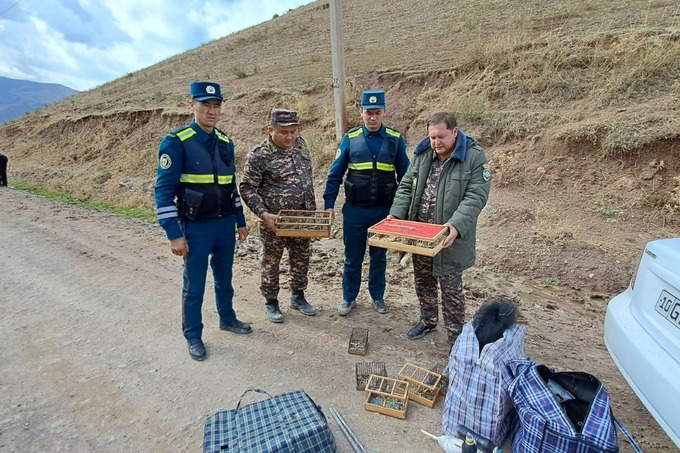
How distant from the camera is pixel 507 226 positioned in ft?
19.5

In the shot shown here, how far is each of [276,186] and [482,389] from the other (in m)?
2.39

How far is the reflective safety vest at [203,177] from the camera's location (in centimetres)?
313

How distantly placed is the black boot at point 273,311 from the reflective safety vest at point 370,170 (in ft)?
4.34

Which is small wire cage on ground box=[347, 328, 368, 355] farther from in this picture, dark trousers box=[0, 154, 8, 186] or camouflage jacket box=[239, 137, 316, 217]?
dark trousers box=[0, 154, 8, 186]

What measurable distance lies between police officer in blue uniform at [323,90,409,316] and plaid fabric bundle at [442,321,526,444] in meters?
1.64

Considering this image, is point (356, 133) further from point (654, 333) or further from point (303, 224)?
point (654, 333)

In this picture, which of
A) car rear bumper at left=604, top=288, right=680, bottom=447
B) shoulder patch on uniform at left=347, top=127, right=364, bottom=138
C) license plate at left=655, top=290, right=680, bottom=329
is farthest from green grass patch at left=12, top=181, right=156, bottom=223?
license plate at left=655, top=290, right=680, bottom=329

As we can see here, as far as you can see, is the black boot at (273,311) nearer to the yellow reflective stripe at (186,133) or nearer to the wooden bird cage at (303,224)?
the wooden bird cage at (303,224)

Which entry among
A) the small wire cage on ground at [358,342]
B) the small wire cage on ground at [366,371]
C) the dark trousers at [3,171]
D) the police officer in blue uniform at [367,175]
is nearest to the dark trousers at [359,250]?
the police officer in blue uniform at [367,175]

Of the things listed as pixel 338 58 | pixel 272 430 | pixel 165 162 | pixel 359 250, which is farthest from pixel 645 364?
pixel 338 58

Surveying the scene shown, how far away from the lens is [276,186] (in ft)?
12.3

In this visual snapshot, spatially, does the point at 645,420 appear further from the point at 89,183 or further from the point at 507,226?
the point at 89,183

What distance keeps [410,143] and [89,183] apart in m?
10.7

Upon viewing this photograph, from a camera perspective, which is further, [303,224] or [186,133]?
[303,224]
